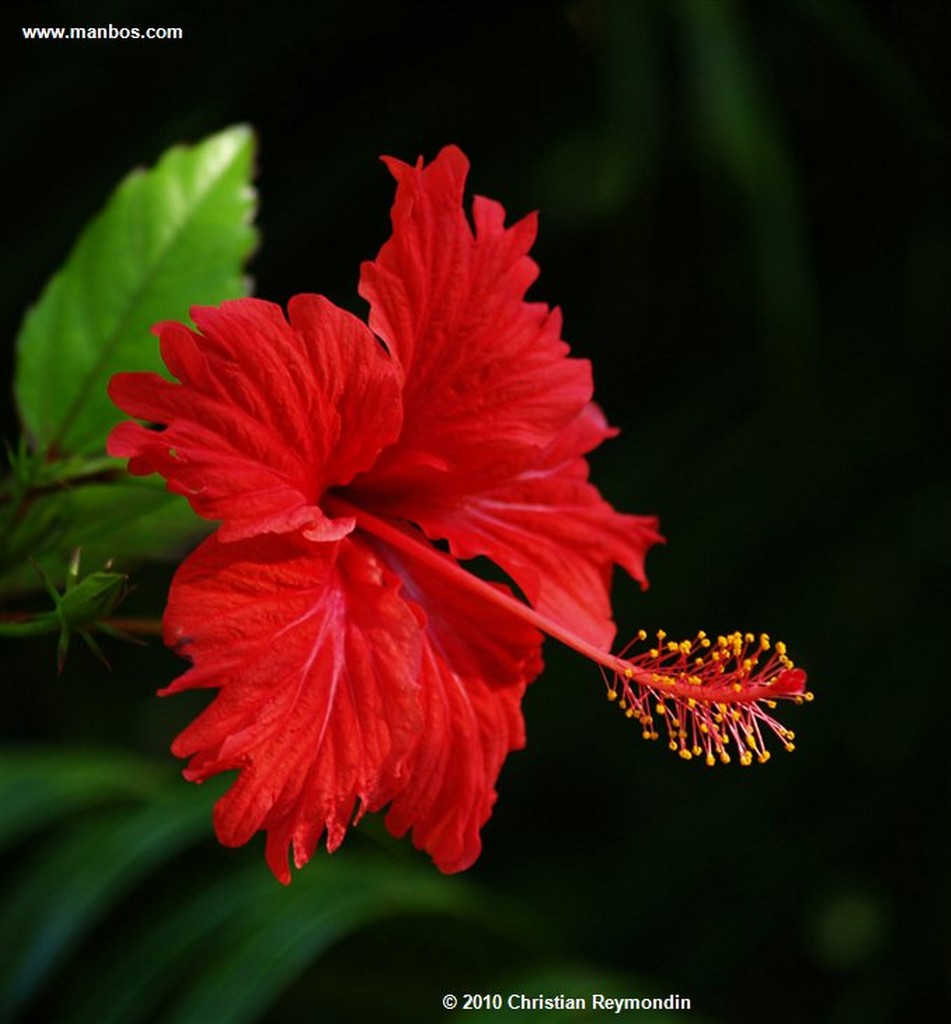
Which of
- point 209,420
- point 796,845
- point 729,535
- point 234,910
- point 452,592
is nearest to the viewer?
point 209,420

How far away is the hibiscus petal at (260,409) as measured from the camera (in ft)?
1.78

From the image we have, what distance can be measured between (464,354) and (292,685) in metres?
0.19

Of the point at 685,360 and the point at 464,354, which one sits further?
the point at 685,360

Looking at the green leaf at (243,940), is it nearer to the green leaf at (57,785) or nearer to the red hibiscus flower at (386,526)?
the green leaf at (57,785)

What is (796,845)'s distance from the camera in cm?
179

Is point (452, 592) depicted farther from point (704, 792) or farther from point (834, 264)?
point (834, 264)

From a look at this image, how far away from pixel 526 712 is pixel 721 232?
29.6 inches

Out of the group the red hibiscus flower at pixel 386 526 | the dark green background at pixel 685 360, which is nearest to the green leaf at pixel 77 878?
the dark green background at pixel 685 360

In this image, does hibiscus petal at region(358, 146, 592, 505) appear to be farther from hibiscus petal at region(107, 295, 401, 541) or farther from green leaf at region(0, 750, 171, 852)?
green leaf at region(0, 750, 171, 852)

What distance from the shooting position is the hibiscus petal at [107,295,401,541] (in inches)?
21.4

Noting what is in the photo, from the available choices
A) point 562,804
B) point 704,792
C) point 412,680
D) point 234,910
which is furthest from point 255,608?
point 562,804

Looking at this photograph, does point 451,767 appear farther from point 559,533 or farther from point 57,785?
point 57,785

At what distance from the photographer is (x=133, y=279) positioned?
776mm

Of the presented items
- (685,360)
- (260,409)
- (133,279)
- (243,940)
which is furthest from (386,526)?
(685,360)
